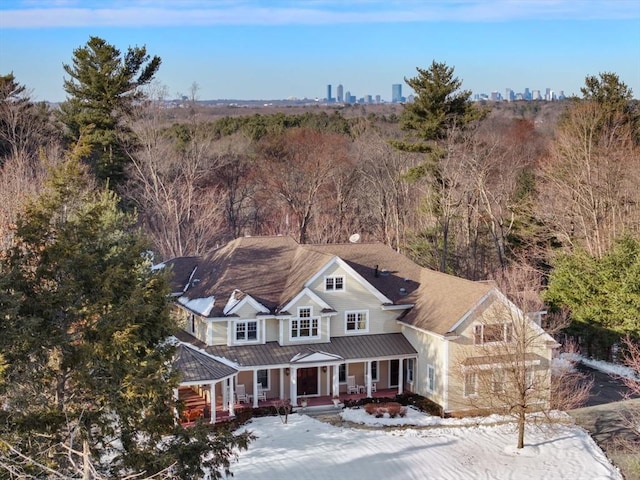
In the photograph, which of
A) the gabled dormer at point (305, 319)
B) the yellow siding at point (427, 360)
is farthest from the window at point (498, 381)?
the gabled dormer at point (305, 319)

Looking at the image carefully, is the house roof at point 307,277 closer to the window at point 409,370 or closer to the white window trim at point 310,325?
the white window trim at point 310,325

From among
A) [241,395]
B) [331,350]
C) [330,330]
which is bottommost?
[241,395]

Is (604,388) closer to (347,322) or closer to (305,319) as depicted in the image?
(347,322)

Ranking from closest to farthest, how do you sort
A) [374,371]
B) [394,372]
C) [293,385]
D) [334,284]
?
[293,385]
[334,284]
[374,371]
[394,372]

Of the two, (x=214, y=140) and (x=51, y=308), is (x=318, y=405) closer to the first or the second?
(x=51, y=308)

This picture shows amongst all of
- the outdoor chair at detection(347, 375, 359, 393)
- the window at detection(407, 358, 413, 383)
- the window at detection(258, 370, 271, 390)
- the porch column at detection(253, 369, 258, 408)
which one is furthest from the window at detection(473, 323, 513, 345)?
the porch column at detection(253, 369, 258, 408)

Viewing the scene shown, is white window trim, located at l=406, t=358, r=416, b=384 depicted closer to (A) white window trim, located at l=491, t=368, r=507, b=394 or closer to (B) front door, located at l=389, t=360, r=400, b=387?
(B) front door, located at l=389, t=360, r=400, b=387

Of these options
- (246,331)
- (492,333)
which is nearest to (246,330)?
(246,331)
